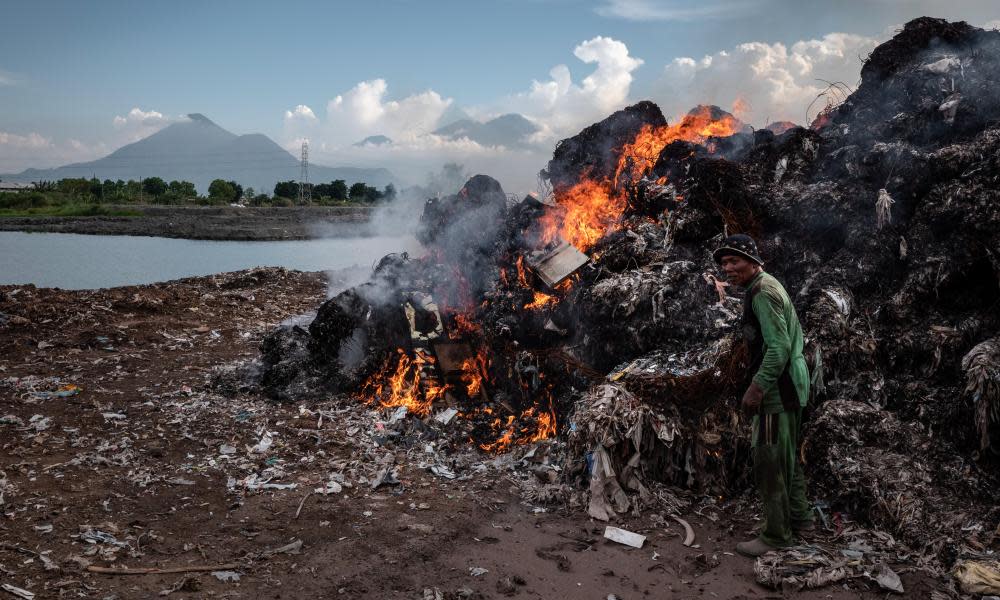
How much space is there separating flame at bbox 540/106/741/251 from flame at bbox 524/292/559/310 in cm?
87

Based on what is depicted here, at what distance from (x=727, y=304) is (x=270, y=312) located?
9365 millimetres

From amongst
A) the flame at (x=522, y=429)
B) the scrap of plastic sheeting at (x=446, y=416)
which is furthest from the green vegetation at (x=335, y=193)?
the flame at (x=522, y=429)

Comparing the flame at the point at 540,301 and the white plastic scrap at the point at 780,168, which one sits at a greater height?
the white plastic scrap at the point at 780,168

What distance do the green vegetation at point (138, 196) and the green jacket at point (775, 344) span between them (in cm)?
4135

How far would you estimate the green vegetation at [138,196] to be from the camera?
41.8m

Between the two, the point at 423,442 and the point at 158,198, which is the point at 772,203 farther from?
the point at 158,198

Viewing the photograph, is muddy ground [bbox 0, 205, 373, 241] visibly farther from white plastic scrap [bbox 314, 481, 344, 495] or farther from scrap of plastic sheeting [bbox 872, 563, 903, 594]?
scrap of plastic sheeting [bbox 872, 563, 903, 594]

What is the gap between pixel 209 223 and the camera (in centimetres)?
3625

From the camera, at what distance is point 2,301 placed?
10375 millimetres

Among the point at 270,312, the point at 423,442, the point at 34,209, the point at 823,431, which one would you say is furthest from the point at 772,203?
the point at 34,209

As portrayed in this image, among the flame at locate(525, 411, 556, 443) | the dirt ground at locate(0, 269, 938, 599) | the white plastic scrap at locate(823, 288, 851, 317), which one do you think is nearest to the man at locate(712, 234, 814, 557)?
the dirt ground at locate(0, 269, 938, 599)

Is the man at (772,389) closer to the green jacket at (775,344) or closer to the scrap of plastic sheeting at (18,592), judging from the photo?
the green jacket at (775,344)

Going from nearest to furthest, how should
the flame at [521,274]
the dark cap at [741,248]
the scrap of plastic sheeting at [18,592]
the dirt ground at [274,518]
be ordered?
the scrap of plastic sheeting at [18,592], the dirt ground at [274,518], the dark cap at [741,248], the flame at [521,274]

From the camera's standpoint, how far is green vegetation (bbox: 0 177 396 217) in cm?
4175
